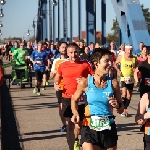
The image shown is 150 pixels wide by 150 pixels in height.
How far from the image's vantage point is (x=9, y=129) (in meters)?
10.7

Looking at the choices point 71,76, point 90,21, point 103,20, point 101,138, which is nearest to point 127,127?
point 71,76

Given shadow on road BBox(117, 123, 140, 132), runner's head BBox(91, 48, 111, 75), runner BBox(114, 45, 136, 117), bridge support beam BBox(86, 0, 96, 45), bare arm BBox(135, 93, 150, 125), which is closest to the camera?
bare arm BBox(135, 93, 150, 125)

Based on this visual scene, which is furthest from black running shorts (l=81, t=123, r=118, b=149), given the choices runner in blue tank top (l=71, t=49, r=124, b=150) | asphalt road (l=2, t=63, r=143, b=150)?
asphalt road (l=2, t=63, r=143, b=150)

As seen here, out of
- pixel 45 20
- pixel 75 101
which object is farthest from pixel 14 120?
pixel 45 20

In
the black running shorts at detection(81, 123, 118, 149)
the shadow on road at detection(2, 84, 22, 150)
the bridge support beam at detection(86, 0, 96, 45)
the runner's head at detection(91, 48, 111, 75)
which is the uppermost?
the bridge support beam at detection(86, 0, 96, 45)

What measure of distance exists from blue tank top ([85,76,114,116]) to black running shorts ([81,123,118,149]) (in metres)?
0.19

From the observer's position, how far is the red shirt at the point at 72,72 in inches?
323

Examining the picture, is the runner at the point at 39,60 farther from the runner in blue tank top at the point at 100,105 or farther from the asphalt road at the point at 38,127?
the runner in blue tank top at the point at 100,105

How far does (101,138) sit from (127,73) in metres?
6.84

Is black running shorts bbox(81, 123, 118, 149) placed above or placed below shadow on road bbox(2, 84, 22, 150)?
above

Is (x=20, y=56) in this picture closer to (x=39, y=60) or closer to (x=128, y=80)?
(x=39, y=60)

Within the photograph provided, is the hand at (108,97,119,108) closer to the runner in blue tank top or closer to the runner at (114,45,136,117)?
the runner in blue tank top

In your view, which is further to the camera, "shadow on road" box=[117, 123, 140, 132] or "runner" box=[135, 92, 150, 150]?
"shadow on road" box=[117, 123, 140, 132]

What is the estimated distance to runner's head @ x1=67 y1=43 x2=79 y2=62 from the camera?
7898 millimetres
